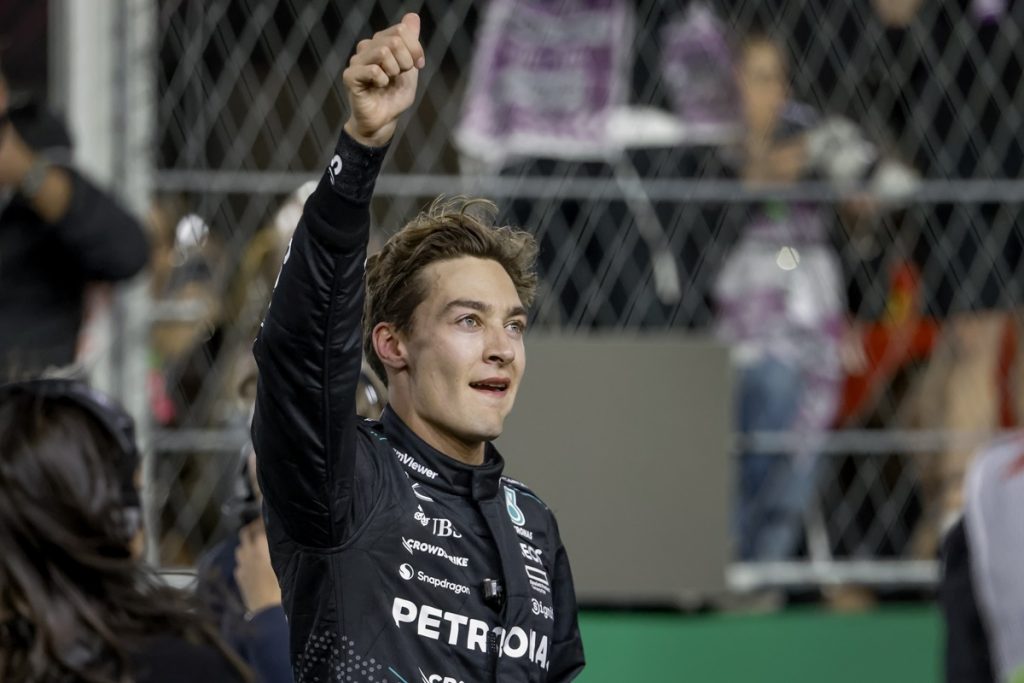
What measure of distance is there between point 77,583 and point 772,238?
3.81 metres

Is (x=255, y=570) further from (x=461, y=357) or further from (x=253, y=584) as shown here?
(x=461, y=357)

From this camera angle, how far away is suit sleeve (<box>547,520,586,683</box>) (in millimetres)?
2947

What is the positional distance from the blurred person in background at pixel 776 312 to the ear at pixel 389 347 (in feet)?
8.70

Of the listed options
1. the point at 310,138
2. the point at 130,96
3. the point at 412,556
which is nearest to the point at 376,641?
the point at 412,556

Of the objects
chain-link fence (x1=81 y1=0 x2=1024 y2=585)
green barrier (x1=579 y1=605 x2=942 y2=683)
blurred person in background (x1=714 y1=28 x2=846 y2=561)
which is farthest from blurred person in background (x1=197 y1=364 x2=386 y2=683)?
blurred person in background (x1=714 y1=28 x2=846 y2=561)

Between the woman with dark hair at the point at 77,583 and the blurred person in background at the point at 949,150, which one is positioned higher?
the blurred person in background at the point at 949,150

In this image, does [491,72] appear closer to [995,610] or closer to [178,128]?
[178,128]

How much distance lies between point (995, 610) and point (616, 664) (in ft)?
10.1

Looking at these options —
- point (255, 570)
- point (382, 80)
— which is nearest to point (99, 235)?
point (255, 570)

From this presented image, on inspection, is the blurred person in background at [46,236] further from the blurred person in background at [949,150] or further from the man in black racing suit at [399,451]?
the blurred person in background at [949,150]

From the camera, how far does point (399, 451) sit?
2.80 m

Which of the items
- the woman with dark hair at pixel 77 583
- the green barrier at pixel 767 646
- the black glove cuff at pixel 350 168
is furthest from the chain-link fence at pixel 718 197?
the woman with dark hair at pixel 77 583

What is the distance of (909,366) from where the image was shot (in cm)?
573

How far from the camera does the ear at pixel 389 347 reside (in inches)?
112
